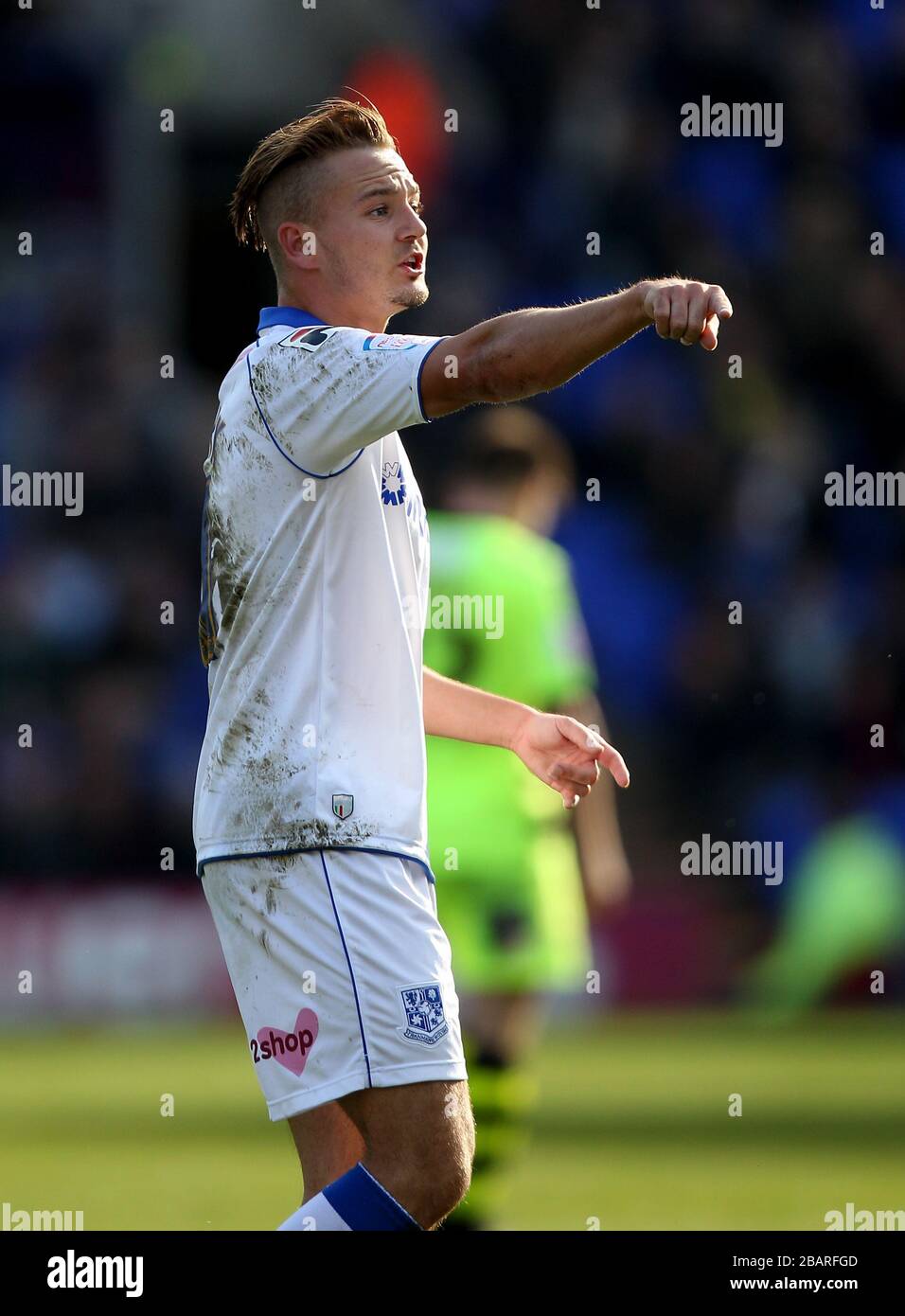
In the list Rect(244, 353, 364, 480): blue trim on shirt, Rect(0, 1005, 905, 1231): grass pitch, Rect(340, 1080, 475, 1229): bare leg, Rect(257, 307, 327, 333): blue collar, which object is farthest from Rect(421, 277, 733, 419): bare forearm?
Rect(0, 1005, 905, 1231): grass pitch

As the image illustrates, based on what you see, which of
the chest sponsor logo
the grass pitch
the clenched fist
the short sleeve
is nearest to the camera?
the clenched fist

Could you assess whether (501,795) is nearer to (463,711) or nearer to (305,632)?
(463,711)

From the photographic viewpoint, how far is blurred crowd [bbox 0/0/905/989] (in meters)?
11.7

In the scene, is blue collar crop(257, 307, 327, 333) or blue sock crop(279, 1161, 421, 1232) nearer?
blue sock crop(279, 1161, 421, 1232)

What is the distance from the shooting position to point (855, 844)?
1118cm

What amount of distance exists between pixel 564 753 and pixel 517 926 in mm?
2108

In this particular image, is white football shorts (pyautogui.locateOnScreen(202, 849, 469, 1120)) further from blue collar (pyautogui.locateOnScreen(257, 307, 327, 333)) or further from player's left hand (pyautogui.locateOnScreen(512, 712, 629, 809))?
blue collar (pyautogui.locateOnScreen(257, 307, 327, 333))

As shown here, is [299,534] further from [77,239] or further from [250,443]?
[77,239]

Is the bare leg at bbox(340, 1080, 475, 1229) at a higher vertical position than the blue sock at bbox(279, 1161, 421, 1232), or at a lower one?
higher

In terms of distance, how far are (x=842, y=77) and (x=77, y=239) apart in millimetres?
5254

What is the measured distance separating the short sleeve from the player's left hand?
0.68 m

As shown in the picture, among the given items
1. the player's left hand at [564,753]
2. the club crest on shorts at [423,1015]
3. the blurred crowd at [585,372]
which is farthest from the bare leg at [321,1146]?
the blurred crowd at [585,372]

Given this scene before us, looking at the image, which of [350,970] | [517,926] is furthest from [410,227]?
[517,926]

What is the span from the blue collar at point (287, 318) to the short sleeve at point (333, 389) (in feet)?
0.41
